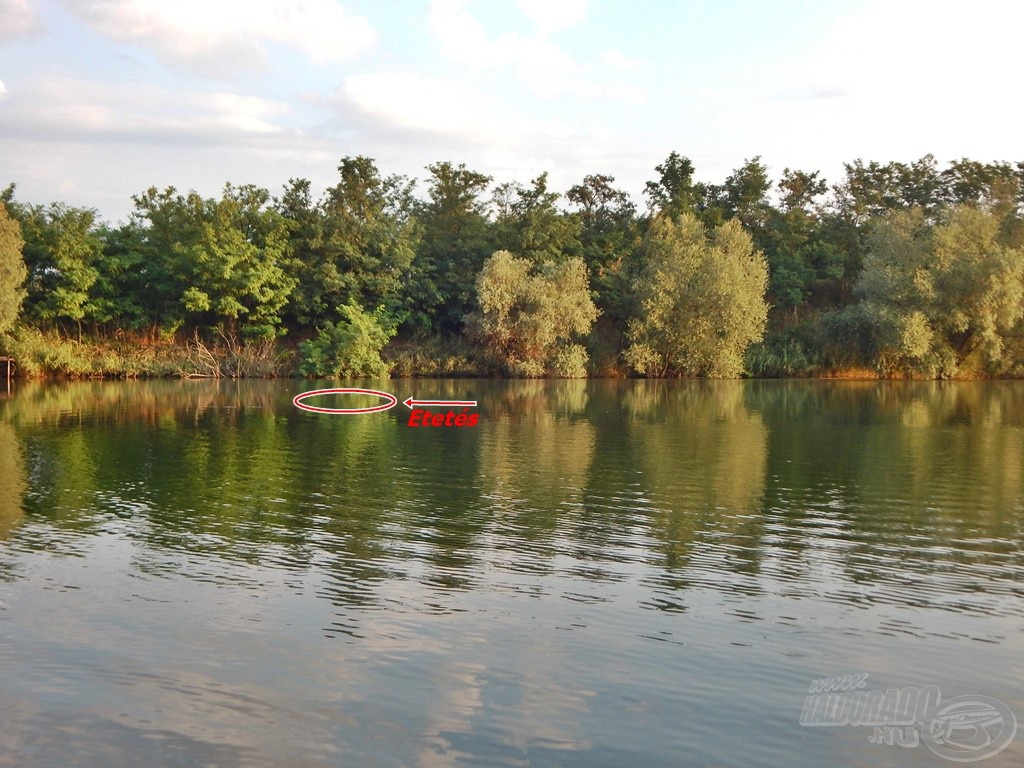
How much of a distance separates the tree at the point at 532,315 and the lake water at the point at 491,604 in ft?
119

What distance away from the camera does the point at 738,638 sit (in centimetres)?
845

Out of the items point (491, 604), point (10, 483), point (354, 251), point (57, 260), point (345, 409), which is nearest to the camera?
point (491, 604)

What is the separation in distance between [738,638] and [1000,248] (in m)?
55.3

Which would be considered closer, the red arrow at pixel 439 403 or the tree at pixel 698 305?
the red arrow at pixel 439 403

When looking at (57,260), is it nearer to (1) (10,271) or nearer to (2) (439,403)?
(1) (10,271)

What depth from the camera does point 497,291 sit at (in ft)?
187

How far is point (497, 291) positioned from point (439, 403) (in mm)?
20262

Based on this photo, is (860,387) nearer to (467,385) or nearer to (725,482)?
(467,385)

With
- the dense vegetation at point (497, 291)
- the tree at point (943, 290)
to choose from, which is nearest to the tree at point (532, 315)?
the dense vegetation at point (497, 291)

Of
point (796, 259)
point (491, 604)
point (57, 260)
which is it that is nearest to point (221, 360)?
point (57, 260)

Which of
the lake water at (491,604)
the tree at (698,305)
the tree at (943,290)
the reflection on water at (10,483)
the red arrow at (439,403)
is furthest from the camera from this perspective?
the tree at (698,305)

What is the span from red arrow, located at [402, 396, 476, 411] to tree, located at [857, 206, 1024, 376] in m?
30.0

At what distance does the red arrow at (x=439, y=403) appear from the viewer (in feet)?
119

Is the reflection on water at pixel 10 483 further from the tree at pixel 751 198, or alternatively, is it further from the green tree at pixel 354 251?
the tree at pixel 751 198
